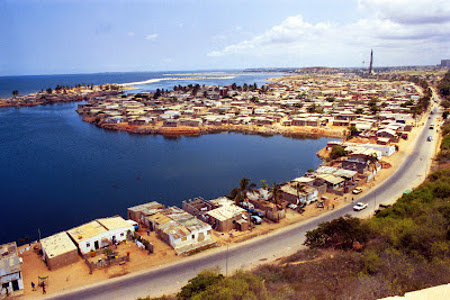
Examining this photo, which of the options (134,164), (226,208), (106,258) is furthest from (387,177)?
(134,164)

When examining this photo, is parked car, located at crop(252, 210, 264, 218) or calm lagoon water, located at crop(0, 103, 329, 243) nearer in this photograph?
parked car, located at crop(252, 210, 264, 218)

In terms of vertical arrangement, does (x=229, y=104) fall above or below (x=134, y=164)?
above

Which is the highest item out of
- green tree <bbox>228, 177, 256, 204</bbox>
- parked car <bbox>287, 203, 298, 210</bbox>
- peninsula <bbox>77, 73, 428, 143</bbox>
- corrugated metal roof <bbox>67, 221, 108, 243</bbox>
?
peninsula <bbox>77, 73, 428, 143</bbox>

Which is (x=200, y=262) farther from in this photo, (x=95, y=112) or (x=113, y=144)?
(x=95, y=112)

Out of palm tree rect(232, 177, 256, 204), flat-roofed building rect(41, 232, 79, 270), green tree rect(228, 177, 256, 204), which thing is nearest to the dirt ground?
flat-roofed building rect(41, 232, 79, 270)

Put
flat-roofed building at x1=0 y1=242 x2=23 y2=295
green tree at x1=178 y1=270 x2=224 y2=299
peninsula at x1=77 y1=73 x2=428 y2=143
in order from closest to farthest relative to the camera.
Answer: green tree at x1=178 y1=270 x2=224 y2=299, flat-roofed building at x1=0 y1=242 x2=23 y2=295, peninsula at x1=77 y1=73 x2=428 y2=143

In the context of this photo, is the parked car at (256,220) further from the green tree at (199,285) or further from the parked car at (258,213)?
the green tree at (199,285)

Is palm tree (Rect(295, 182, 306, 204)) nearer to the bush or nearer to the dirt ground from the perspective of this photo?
the bush
